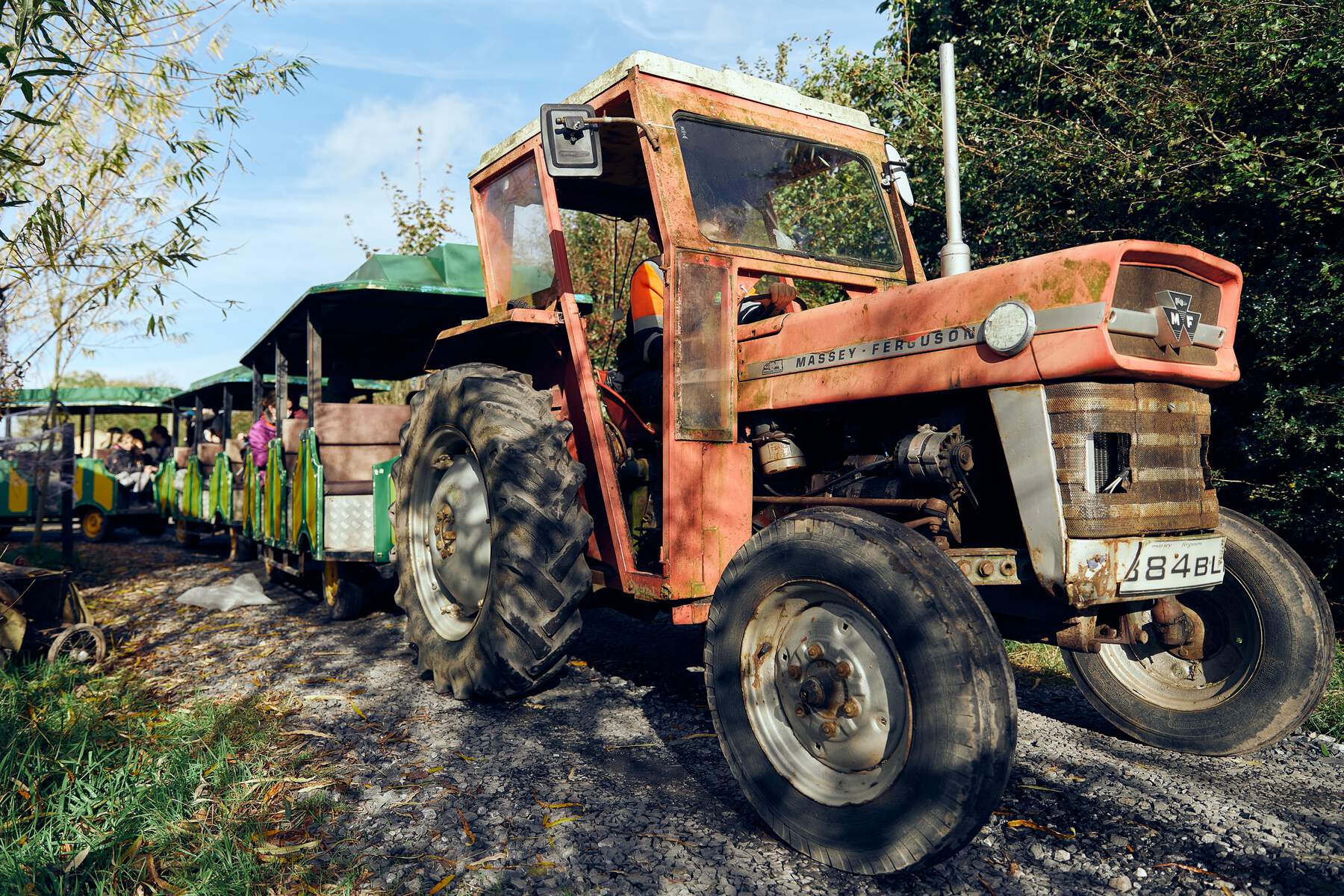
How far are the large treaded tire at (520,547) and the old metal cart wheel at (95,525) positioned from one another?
1219 centimetres

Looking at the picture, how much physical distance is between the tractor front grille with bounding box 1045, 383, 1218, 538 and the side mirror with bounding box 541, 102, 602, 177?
1769mm

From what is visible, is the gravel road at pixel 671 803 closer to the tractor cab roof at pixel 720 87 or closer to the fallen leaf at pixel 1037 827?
the fallen leaf at pixel 1037 827

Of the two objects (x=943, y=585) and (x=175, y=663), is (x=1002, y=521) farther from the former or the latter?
(x=175, y=663)

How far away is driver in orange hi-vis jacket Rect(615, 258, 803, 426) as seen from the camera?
144 inches

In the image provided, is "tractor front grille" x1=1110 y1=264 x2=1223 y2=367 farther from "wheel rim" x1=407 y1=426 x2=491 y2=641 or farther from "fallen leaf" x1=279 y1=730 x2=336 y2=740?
"fallen leaf" x1=279 y1=730 x2=336 y2=740

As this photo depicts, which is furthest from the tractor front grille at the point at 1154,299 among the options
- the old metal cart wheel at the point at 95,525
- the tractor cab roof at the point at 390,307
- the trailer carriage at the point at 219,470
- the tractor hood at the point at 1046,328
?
the old metal cart wheel at the point at 95,525

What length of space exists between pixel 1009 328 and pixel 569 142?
1.67 m

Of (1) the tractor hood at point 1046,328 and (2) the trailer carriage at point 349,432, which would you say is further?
(2) the trailer carriage at point 349,432

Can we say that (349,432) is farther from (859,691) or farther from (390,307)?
(859,691)

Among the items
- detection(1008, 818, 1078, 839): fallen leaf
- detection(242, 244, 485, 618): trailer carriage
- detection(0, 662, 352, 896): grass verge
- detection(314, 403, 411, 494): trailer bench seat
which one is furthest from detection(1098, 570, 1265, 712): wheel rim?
detection(314, 403, 411, 494): trailer bench seat

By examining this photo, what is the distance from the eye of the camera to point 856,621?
2488mm

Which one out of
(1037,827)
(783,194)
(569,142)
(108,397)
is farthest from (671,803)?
(108,397)

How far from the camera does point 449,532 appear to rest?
13.9ft

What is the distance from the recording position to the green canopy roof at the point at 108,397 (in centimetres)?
1386
